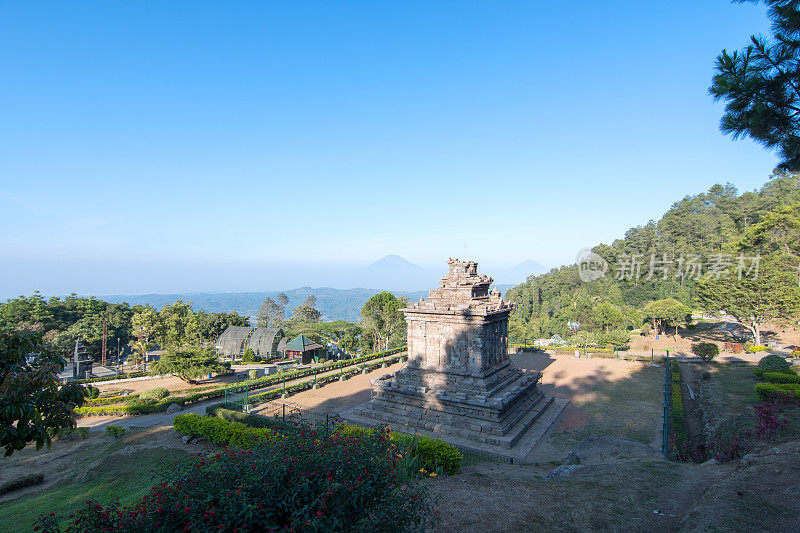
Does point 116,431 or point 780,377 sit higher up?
point 780,377

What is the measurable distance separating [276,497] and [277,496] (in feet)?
0.12

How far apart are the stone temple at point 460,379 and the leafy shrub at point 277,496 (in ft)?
39.2

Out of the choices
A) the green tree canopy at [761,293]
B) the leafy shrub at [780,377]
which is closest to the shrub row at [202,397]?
the leafy shrub at [780,377]

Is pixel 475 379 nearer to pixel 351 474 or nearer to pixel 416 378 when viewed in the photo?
pixel 416 378

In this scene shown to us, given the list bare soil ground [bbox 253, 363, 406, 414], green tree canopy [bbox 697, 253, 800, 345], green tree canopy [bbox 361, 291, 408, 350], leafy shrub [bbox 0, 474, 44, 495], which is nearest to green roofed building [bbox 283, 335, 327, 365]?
green tree canopy [bbox 361, 291, 408, 350]

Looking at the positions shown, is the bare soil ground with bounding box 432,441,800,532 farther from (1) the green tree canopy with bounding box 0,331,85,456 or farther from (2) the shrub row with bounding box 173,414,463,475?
(1) the green tree canopy with bounding box 0,331,85,456

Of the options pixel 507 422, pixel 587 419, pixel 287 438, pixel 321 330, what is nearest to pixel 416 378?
pixel 507 422

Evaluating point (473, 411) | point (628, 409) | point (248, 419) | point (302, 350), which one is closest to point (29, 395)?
point (248, 419)

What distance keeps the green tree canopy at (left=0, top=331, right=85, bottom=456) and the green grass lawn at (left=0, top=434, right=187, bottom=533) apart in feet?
16.3

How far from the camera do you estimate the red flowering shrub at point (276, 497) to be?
16.4 feet

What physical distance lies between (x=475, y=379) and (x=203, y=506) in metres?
15.2

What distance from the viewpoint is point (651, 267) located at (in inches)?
2761

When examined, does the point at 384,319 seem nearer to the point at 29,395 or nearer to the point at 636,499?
the point at 636,499

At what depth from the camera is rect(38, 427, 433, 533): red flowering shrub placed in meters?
4.99
